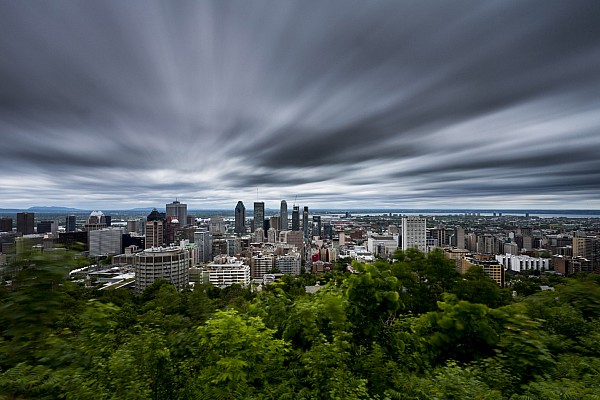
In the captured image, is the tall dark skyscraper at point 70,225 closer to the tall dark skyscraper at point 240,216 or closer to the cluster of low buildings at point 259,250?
the cluster of low buildings at point 259,250

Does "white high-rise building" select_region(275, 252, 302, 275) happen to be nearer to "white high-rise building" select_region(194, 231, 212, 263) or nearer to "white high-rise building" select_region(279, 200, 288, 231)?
"white high-rise building" select_region(194, 231, 212, 263)

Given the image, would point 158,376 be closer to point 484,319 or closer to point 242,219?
point 484,319

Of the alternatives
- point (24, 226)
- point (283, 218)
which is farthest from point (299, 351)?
point (283, 218)

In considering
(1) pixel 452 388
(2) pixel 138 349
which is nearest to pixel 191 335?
(2) pixel 138 349

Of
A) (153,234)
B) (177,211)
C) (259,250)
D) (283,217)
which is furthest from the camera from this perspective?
(283,217)

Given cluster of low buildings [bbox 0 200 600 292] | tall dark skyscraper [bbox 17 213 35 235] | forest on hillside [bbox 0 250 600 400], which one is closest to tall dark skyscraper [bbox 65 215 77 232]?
cluster of low buildings [bbox 0 200 600 292]

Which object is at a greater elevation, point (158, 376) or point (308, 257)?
point (158, 376)

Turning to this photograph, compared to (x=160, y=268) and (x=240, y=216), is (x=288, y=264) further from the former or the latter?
(x=240, y=216)

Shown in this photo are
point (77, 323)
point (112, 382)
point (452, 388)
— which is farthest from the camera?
point (77, 323)

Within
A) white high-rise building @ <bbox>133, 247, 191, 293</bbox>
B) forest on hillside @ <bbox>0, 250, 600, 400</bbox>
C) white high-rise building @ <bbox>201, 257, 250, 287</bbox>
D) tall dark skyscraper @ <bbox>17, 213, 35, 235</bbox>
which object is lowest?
white high-rise building @ <bbox>201, 257, 250, 287</bbox>
